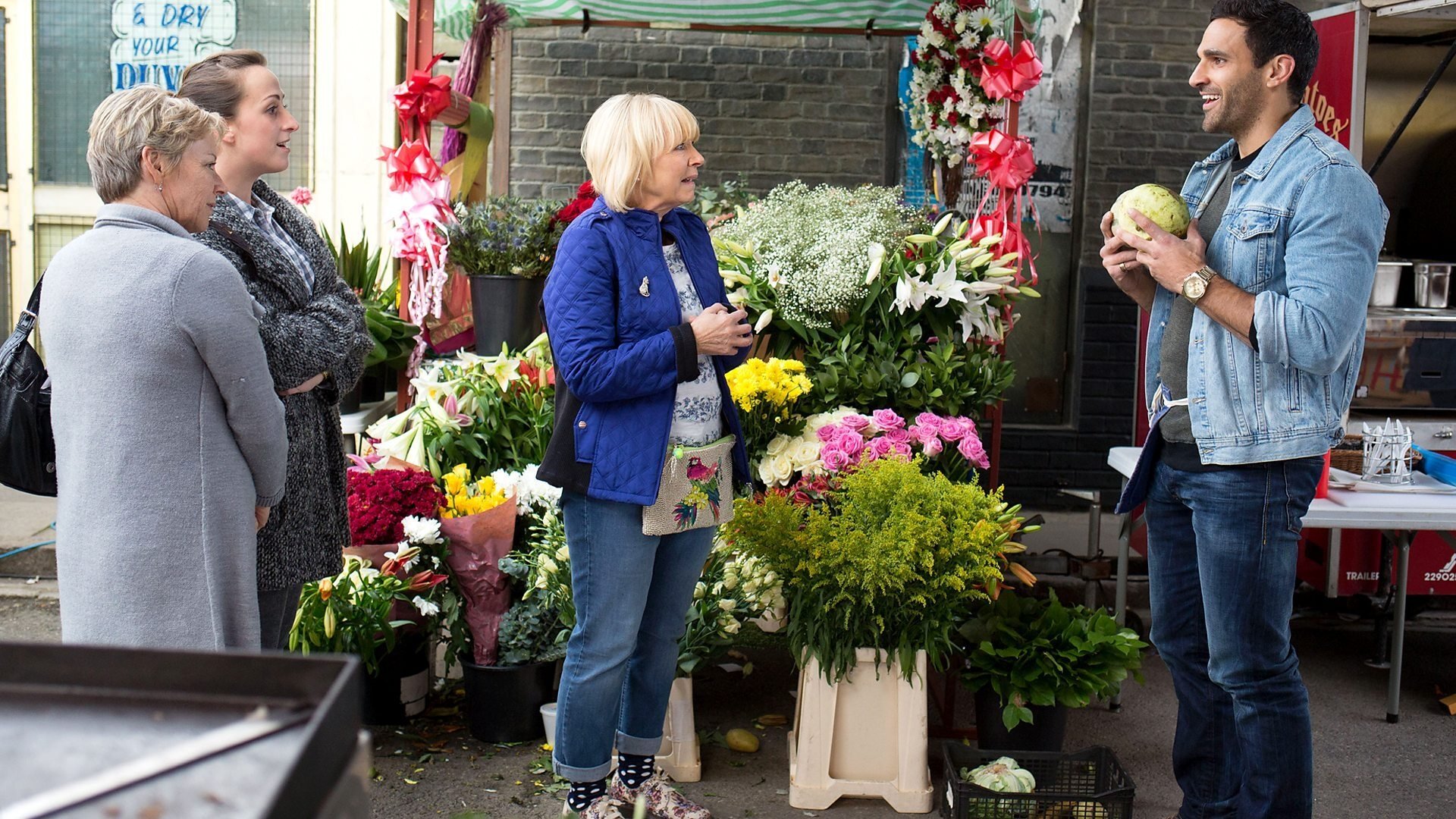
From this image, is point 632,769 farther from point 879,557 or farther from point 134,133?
point 134,133

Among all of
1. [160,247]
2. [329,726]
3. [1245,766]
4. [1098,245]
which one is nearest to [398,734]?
[160,247]

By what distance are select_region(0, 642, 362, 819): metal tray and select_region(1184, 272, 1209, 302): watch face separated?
203cm

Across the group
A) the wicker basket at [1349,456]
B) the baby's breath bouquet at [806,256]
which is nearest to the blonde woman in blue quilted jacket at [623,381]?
the baby's breath bouquet at [806,256]

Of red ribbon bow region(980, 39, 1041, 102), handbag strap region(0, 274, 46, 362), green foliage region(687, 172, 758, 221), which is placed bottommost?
handbag strap region(0, 274, 46, 362)

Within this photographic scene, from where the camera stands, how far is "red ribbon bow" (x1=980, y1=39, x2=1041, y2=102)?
4.45 m

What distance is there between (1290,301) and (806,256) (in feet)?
6.28

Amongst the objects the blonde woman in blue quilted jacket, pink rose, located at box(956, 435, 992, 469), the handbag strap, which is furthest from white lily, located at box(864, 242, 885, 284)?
the handbag strap

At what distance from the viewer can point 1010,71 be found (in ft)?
14.6

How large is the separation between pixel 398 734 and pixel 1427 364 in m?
4.11

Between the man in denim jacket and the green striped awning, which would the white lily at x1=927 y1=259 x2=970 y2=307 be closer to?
the man in denim jacket

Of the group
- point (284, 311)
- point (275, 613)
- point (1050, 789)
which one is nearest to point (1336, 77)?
point (1050, 789)

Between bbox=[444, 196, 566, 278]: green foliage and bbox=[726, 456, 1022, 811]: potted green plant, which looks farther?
bbox=[444, 196, 566, 278]: green foliage

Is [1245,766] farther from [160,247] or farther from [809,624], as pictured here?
[160,247]

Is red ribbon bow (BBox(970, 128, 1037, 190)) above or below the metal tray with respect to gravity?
above
